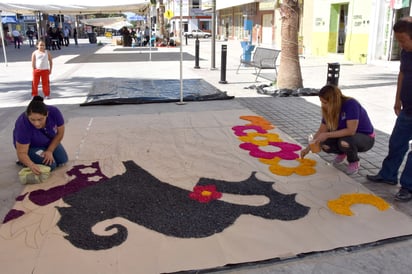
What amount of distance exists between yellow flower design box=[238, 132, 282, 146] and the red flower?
164cm

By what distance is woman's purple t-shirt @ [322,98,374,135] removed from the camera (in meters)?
3.92

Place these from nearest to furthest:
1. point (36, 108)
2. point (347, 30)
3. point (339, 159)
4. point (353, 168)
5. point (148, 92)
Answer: point (36, 108) < point (353, 168) < point (339, 159) < point (148, 92) < point (347, 30)

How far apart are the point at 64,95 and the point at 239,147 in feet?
18.4

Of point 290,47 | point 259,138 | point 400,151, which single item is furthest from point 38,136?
point 290,47

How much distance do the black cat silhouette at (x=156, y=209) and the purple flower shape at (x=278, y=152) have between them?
2.57 ft

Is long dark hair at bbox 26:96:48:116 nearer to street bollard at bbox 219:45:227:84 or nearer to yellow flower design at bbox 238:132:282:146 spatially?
yellow flower design at bbox 238:132:282:146

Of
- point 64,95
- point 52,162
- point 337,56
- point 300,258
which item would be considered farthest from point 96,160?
point 337,56

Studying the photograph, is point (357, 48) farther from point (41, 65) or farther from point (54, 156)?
point (54, 156)

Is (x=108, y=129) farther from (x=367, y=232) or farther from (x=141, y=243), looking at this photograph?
(x=367, y=232)

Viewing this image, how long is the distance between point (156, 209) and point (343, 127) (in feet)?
6.93

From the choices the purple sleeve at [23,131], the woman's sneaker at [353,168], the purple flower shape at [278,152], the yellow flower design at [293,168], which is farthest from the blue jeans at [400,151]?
the purple sleeve at [23,131]

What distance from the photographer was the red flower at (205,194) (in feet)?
12.1

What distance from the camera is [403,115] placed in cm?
364

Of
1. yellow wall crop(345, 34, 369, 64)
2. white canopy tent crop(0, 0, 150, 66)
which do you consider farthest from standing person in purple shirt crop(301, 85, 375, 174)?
white canopy tent crop(0, 0, 150, 66)
